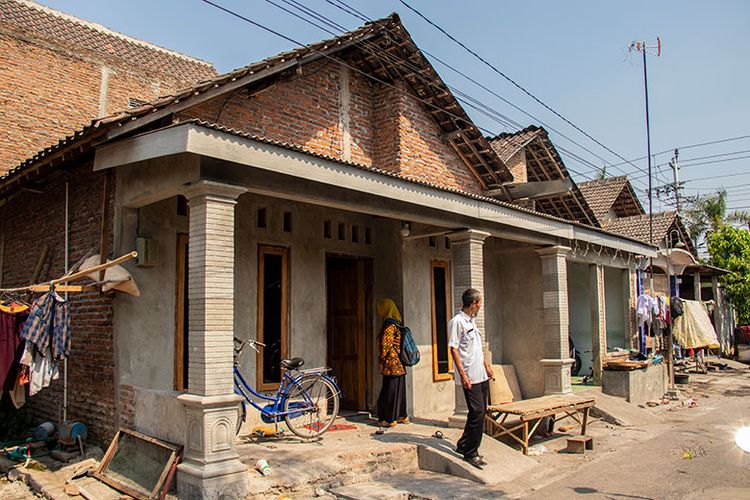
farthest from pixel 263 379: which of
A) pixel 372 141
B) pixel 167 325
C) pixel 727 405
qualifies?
pixel 727 405

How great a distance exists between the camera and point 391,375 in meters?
8.94

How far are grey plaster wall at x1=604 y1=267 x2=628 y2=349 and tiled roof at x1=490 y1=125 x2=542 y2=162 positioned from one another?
4148 millimetres

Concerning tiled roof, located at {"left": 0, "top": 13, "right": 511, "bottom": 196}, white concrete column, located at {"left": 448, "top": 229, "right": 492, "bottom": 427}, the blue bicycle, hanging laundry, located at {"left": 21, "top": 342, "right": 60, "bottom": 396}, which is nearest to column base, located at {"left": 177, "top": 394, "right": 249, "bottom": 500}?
the blue bicycle

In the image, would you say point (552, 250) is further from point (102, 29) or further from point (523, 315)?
point (102, 29)

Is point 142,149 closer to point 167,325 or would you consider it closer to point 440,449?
point 167,325

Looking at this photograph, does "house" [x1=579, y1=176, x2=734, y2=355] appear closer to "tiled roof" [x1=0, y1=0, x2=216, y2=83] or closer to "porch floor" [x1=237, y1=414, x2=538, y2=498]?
"porch floor" [x1=237, y1=414, x2=538, y2=498]

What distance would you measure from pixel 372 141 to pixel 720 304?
19.3 metres

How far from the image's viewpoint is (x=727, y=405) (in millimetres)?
13305

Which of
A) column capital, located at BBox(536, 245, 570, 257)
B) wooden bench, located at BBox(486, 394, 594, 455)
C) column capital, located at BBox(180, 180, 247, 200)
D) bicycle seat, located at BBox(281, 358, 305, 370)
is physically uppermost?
column capital, located at BBox(180, 180, 247, 200)

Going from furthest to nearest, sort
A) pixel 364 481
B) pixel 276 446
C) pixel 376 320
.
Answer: pixel 376 320 → pixel 276 446 → pixel 364 481

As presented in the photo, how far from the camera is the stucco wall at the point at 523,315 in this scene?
1184cm

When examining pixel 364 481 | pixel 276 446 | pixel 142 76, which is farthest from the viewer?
pixel 142 76

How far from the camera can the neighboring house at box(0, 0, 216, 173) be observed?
13594 mm

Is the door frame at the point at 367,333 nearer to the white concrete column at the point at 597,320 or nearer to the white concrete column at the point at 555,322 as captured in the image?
the white concrete column at the point at 555,322
